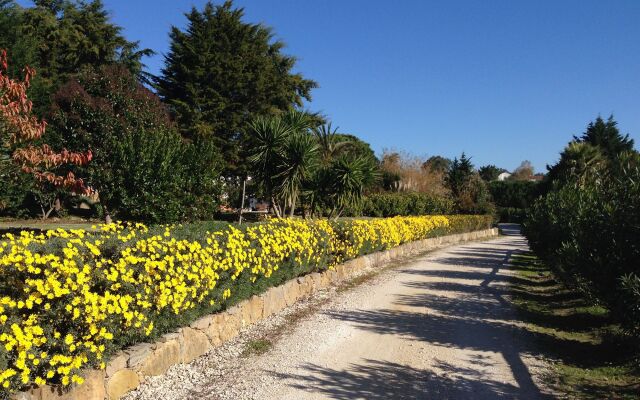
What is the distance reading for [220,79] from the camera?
81.7 feet

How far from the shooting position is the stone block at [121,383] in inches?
145

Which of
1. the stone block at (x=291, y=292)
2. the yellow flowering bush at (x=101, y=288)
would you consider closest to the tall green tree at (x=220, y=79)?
the stone block at (x=291, y=292)

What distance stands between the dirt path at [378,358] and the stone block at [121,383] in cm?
11

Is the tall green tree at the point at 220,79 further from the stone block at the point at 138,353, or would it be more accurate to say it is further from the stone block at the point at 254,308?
the stone block at the point at 138,353

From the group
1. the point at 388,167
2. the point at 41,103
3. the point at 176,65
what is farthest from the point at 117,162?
the point at 388,167

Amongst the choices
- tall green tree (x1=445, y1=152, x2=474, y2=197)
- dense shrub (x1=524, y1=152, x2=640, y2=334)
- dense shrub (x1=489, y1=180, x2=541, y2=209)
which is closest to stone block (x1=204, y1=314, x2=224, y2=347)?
dense shrub (x1=524, y1=152, x2=640, y2=334)

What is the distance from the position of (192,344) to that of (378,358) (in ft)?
6.77

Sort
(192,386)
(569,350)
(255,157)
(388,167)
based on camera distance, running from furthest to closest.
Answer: (388,167) < (255,157) < (569,350) < (192,386)

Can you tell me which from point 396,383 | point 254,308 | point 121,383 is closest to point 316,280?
point 254,308

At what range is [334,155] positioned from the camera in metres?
14.2

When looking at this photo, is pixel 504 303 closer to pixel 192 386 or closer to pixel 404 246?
pixel 192 386

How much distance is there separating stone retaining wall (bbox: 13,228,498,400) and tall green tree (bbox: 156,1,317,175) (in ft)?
58.1

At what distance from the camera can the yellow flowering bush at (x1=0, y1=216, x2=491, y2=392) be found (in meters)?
3.10

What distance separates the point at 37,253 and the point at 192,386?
1852mm
